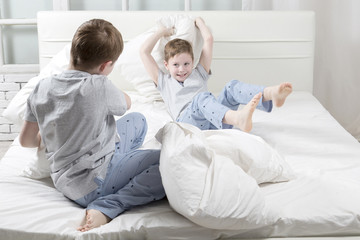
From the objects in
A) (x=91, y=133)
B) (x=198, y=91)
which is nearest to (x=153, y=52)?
(x=198, y=91)

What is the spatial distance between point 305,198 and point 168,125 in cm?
47

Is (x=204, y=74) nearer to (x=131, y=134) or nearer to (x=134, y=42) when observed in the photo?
(x=134, y=42)

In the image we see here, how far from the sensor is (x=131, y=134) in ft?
5.97

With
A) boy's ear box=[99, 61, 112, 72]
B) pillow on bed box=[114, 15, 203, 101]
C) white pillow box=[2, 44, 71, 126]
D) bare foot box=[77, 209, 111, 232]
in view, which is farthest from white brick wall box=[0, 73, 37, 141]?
bare foot box=[77, 209, 111, 232]

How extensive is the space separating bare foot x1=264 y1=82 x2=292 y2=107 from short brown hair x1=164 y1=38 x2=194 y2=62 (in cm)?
51

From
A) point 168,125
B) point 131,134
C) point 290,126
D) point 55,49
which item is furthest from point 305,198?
point 55,49

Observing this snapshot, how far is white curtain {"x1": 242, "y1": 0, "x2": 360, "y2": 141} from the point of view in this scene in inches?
123

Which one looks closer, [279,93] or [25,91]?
[279,93]

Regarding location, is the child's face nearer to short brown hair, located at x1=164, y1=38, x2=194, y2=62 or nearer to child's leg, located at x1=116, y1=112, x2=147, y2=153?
short brown hair, located at x1=164, y1=38, x2=194, y2=62

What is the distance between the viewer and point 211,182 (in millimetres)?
1391

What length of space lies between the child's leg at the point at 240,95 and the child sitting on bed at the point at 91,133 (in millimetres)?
649

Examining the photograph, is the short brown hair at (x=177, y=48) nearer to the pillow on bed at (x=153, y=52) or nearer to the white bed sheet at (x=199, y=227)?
the pillow on bed at (x=153, y=52)

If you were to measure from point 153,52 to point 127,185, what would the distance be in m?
1.22

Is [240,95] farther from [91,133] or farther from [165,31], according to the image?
[91,133]
